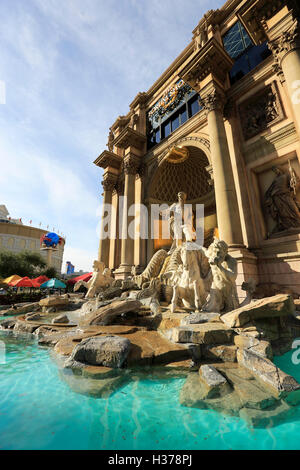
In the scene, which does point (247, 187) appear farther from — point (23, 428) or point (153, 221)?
point (23, 428)

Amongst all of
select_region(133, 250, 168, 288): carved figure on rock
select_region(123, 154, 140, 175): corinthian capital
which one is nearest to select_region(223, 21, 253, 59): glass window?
select_region(123, 154, 140, 175): corinthian capital

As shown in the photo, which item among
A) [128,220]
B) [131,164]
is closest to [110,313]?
[128,220]

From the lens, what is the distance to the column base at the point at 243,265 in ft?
24.8

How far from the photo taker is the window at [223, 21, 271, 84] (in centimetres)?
1052

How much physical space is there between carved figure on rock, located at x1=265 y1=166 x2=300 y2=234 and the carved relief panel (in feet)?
7.89

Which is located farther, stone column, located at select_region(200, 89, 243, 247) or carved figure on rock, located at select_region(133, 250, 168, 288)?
carved figure on rock, located at select_region(133, 250, 168, 288)

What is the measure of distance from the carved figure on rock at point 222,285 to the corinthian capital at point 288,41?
8.62m

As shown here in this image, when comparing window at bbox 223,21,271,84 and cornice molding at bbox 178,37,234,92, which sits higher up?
window at bbox 223,21,271,84

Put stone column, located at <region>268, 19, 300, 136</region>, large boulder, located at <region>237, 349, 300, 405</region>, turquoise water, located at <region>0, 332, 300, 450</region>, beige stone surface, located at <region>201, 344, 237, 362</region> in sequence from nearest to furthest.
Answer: turquoise water, located at <region>0, 332, 300, 450</region>
large boulder, located at <region>237, 349, 300, 405</region>
beige stone surface, located at <region>201, 344, 237, 362</region>
stone column, located at <region>268, 19, 300, 136</region>

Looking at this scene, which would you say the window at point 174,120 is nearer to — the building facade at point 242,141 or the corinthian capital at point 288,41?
the building facade at point 242,141

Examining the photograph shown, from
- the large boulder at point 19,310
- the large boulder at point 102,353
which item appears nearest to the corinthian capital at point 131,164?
the large boulder at point 19,310

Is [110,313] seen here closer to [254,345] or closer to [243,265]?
[254,345]

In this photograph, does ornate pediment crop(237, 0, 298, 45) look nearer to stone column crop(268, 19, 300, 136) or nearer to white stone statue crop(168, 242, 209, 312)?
stone column crop(268, 19, 300, 136)

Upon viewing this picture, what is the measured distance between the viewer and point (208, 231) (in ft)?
48.0
